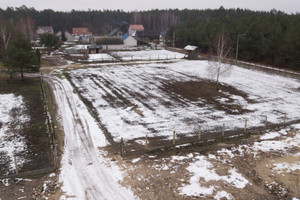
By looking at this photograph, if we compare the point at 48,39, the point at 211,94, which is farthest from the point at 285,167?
the point at 48,39

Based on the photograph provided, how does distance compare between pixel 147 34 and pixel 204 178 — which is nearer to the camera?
pixel 204 178

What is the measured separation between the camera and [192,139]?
58.6 feet

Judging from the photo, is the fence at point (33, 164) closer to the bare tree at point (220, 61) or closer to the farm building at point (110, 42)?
the bare tree at point (220, 61)

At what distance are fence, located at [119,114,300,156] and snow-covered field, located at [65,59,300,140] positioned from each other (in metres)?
0.75

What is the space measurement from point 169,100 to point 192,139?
9746 millimetres

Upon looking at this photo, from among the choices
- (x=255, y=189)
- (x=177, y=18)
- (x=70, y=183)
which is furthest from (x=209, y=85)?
(x=177, y=18)

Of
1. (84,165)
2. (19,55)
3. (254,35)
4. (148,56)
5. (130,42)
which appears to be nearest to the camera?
Result: (84,165)

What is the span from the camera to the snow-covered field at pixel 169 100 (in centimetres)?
2053

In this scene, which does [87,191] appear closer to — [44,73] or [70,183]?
[70,183]

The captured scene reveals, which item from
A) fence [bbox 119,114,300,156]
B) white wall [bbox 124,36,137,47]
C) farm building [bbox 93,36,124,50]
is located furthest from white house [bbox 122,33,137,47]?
fence [bbox 119,114,300,156]

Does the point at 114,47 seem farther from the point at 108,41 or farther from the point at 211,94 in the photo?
the point at 211,94

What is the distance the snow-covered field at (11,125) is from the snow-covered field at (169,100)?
657cm

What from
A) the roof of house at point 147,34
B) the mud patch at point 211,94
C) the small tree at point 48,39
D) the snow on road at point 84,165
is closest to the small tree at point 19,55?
the snow on road at point 84,165

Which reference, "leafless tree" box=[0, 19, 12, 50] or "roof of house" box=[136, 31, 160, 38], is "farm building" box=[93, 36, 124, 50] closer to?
"roof of house" box=[136, 31, 160, 38]
